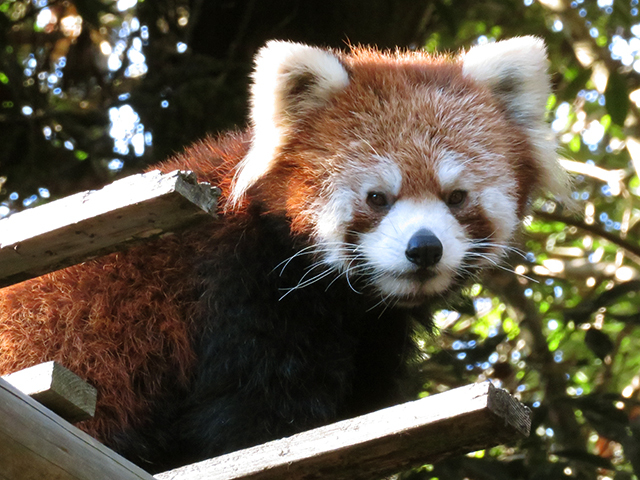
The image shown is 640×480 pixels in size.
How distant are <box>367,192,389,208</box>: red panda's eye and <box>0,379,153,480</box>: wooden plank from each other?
54.4 inches

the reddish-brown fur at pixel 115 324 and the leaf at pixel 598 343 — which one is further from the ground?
the reddish-brown fur at pixel 115 324

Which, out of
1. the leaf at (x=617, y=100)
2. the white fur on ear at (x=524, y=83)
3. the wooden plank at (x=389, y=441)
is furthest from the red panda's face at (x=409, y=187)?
the leaf at (x=617, y=100)

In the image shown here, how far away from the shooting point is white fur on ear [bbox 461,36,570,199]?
3.24 metres

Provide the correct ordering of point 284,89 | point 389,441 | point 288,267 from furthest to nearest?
1. point 284,89
2. point 288,267
3. point 389,441

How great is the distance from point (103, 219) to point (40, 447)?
500 millimetres

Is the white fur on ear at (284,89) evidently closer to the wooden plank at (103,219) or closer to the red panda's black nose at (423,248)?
the red panda's black nose at (423,248)

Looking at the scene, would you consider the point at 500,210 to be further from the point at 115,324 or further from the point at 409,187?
the point at 115,324

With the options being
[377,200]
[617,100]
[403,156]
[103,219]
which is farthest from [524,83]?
[103,219]

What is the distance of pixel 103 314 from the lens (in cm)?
285

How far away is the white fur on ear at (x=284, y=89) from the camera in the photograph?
9.97 ft

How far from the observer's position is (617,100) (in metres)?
4.23

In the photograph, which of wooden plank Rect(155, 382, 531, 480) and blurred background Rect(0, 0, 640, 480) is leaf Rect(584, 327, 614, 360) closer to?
blurred background Rect(0, 0, 640, 480)

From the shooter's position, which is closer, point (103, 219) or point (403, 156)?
point (103, 219)

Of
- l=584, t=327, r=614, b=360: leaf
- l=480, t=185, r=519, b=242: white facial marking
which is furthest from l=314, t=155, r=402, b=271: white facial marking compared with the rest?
l=584, t=327, r=614, b=360: leaf
